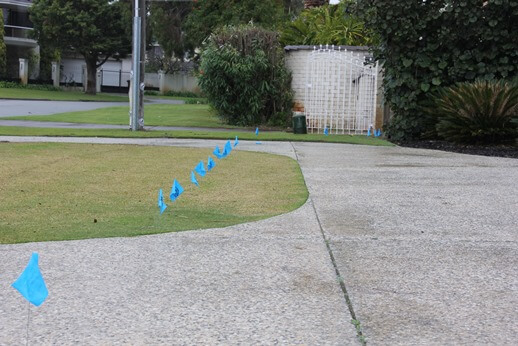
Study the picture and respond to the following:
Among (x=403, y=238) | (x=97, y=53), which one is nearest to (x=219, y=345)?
(x=403, y=238)

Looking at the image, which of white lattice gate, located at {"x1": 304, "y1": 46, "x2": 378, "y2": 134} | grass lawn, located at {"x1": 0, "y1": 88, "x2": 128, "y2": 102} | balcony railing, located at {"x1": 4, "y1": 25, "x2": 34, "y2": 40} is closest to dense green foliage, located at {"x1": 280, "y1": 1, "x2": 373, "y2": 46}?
white lattice gate, located at {"x1": 304, "y1": 46, "x2": 378, "y2": 134}

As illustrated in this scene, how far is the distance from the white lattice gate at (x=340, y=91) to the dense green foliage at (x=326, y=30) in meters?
1.59

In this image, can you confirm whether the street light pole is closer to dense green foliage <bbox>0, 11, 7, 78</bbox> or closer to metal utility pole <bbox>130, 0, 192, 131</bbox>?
metal utility pole <bbox>130, 0, 192, 131</bbox>

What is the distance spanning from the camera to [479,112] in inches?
593

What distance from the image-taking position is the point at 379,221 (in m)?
7.24

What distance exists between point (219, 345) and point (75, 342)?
809mm

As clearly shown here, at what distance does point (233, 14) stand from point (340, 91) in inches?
686

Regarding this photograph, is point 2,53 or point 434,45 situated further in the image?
point 2,53

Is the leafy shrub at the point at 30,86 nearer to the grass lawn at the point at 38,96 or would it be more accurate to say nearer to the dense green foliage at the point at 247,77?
the grass lawn at the point at 38,96

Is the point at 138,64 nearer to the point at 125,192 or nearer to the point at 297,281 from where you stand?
the point at 125,192

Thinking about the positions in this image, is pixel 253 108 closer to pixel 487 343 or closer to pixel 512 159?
pixel 512 159

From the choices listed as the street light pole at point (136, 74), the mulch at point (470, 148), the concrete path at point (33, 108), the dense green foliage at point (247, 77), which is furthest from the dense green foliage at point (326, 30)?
the concrete path at point (33, 108)

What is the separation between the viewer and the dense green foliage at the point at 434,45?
53.3 ft

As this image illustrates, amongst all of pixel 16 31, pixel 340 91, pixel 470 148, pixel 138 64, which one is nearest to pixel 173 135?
pixel 138 64
